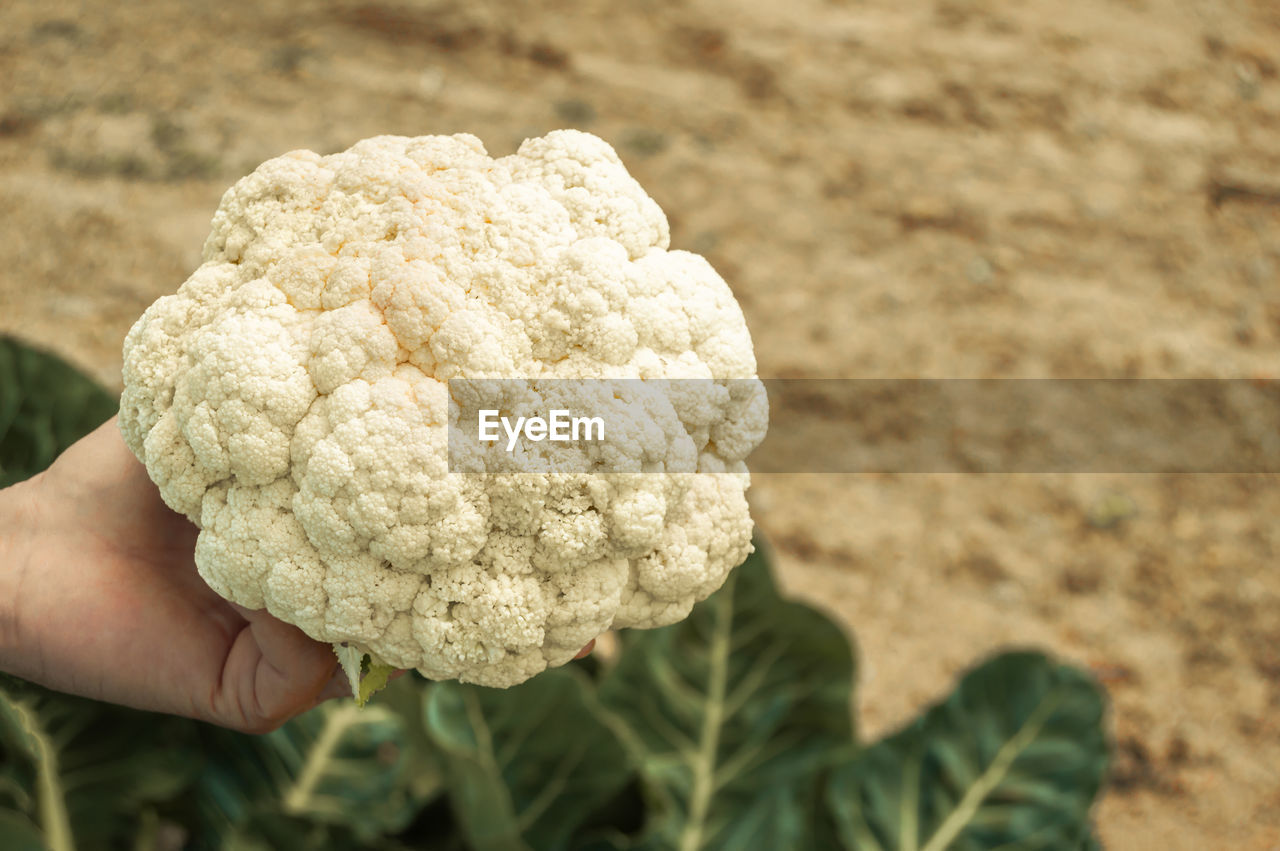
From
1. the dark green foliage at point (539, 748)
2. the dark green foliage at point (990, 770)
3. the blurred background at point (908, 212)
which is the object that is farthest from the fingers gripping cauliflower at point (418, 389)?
the blurred background at point (908, 212)

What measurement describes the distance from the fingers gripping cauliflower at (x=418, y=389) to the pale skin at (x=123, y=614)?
0.56ft

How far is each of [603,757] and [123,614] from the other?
2.68 feet

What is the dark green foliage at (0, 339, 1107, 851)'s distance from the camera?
167cm

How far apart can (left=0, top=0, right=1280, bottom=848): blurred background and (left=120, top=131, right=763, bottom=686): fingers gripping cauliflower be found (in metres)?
1.84

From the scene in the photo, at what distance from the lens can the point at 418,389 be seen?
1.15 metres

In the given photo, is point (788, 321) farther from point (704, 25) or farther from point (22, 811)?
point (22, 811)

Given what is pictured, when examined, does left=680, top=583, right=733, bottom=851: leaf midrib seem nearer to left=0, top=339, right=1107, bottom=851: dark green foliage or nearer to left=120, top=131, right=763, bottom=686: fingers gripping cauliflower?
left=0, top=339, right=1107, bottom=851: dark green foliage

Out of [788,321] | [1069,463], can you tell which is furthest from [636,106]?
[1069,463]

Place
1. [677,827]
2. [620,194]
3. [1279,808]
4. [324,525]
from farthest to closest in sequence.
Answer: [1279,808]
[677,827]
[620,194]
[324,525]

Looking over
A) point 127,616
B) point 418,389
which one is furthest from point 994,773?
point 127,616

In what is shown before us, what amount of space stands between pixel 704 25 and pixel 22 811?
3.54 meters

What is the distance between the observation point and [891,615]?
292cm
